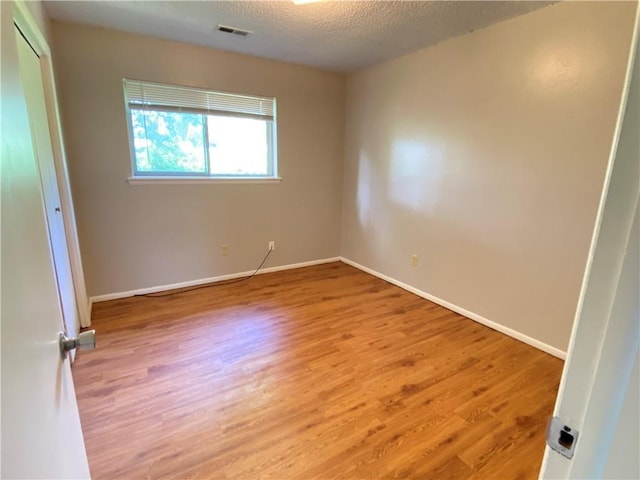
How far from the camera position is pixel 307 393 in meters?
1.92

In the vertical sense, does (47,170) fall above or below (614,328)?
above

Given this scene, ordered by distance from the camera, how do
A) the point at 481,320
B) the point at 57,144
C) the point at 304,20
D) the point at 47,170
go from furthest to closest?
1. the point at 481,320
2. the point at 304,20
3. the point at 57,144
4. the point at 47,170

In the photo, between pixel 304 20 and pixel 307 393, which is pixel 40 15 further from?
pixel 307 393

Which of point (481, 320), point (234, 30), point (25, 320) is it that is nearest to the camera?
point (25, 320)

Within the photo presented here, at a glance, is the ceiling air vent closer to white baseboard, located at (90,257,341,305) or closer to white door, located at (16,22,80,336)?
white door, located at (16,22,80,336)

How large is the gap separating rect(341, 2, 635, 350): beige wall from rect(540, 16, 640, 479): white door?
212 cm

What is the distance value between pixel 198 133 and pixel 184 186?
56cm

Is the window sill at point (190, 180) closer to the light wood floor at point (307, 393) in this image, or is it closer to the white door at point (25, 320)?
the light wood floor at point (307, 393)

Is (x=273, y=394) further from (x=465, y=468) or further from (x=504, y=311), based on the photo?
(x=504, y=311)

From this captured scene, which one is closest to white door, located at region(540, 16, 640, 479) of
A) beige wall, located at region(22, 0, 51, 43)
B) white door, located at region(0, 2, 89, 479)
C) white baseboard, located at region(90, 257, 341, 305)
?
white door, located at region(0, 2, 89, 479)

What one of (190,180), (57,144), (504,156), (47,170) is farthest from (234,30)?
(504,156)

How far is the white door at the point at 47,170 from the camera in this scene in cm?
180

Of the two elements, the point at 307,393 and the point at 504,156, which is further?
the point at 504,156

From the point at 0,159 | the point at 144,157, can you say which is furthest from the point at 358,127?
the point at 0,159
